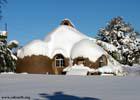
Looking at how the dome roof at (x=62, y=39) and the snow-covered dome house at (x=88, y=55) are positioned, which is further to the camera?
the dome roof at (x=62, y=39)

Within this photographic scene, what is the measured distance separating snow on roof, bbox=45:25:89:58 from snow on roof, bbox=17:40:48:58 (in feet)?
2.94

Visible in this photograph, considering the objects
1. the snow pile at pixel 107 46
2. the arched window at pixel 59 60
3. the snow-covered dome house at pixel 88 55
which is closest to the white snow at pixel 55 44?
the arched window at pixel 59 60

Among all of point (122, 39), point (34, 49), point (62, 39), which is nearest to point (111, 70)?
point (62, 39)

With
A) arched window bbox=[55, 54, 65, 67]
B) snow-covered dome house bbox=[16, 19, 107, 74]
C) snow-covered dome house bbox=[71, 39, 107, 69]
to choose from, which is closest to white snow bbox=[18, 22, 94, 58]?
snow-covered dome house bbox=[16, 19, 107, 74]

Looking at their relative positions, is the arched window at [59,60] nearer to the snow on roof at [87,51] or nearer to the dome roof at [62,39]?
the dome roof at [62,39]

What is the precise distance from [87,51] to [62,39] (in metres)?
4.68

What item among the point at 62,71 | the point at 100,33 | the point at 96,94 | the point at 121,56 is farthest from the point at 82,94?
the point at 100,33

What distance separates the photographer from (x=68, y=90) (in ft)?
22.2

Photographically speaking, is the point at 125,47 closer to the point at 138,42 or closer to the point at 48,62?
the point at 138,42

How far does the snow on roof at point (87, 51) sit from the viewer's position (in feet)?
137

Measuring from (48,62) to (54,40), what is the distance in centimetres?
297

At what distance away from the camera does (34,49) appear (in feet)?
142

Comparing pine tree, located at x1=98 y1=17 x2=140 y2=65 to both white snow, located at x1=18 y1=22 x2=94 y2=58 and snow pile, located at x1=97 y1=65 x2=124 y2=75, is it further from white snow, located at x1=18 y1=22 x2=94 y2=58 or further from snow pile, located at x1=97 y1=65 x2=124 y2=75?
snow pile, located at x1=97 y1=65 x2=124 y2=75

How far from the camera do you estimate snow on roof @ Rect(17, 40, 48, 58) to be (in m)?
43.3
